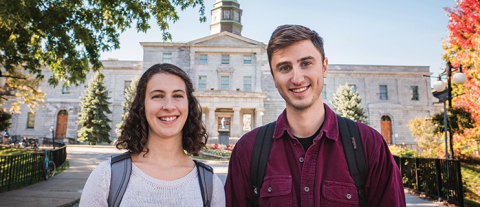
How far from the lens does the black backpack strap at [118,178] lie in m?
2.19

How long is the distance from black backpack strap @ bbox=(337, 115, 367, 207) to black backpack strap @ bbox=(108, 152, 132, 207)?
1844mm

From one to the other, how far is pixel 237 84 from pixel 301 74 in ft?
125

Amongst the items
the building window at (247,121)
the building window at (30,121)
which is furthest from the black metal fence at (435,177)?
the building window at (30,121)

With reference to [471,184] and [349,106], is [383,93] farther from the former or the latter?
[471,184]

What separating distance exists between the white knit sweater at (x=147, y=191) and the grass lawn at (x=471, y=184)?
1023 centimetres

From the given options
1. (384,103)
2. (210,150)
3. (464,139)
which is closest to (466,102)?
(464,139)

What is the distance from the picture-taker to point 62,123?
4141 centimetres

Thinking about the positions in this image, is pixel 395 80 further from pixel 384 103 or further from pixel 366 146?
pixel 366 146

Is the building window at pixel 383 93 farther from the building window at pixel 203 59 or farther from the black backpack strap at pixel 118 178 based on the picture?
the black backpack strap at pixel 118 178

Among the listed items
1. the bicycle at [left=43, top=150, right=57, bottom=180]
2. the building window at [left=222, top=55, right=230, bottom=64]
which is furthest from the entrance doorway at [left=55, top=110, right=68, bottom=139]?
the bicycle at [left=43, top=150, right=57, bottom=180]

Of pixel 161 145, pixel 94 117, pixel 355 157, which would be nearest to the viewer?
pixel 355 157

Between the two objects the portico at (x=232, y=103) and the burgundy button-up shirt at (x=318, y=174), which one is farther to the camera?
the portico at (x=232, y=103)

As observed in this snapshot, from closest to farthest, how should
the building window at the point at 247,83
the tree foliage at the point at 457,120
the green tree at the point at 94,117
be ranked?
the tree foliage at the point at 457,120
the green tree at the point at 94,117
the building window at the point at 247,83

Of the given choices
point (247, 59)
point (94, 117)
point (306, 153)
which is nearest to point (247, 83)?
point (247, 59)
